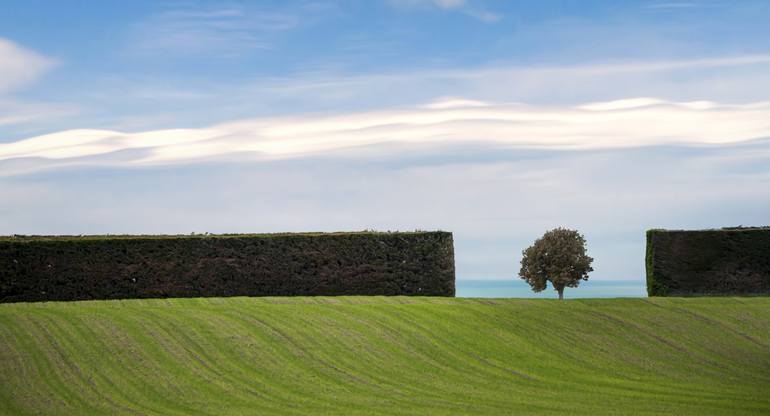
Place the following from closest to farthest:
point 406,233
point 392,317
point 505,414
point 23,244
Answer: point 505,414 → point 392,317 → point 23,244 → point 406,233

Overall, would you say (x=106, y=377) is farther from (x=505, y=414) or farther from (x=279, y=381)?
(x=505, y=414)

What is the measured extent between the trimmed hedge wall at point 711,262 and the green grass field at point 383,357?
10.4 feet

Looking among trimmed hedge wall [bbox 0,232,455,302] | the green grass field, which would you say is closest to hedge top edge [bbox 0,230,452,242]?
→ trimmed hedge wall [bbox 0,232,455,302]

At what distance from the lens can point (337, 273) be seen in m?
33.3

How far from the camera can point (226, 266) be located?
32.9 meters

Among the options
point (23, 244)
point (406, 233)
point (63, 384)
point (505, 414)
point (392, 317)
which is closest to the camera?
point (505, 414)

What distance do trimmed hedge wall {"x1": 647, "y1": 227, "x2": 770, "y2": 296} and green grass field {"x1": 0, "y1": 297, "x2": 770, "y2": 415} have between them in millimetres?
3169

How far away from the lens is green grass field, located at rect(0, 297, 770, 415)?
20266mm

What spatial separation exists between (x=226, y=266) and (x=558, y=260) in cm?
1636

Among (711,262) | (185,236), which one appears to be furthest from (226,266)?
(711,262)

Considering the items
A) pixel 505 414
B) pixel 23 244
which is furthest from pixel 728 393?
pixel 23 244

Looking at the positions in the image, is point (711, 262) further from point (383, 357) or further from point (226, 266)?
point (226, 266)

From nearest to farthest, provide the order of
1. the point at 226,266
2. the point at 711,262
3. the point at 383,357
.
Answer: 1. the point at 383,357
2. the point at 226,266
3. the point at 711,262

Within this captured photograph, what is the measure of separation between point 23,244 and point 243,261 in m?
7.79
